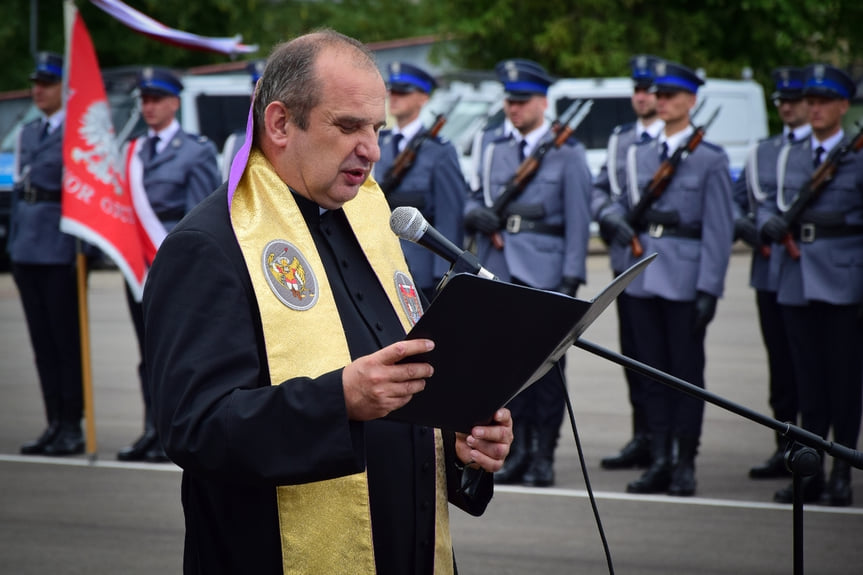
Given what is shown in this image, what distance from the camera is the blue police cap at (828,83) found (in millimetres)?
6527

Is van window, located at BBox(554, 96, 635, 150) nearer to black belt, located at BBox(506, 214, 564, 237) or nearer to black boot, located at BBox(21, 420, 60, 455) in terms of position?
black belt, located at BBox(506, 214, 564, 237)

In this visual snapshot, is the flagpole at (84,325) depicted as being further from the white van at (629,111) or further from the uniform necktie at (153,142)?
the white van at (629,111)

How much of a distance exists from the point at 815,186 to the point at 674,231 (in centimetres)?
80

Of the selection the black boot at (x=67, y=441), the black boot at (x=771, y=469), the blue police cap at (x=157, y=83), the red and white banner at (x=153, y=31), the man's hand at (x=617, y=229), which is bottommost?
the black boot at (x=67, y=441)

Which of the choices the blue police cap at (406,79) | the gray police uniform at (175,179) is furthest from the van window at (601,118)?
the gray police uniform at (175,179)

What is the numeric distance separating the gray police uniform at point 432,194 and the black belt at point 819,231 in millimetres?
1920

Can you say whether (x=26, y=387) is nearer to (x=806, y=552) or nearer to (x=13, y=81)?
(x=806, y=552)

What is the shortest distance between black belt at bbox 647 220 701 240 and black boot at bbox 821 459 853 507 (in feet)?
4.74

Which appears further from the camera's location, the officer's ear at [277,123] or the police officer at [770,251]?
the police officer at [770,251]

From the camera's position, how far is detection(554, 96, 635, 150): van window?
1969 cm

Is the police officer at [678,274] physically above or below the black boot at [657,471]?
above

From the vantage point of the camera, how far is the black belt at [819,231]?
6469mm

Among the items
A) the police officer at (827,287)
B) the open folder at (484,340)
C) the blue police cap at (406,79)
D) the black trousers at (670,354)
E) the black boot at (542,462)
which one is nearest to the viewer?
the open folder at (484,340)

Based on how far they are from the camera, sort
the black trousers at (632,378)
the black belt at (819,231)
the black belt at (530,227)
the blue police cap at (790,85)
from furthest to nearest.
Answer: the blue police cap at (790,85) < the black trousers at (632,378) < the black belt at (530,227) < the black belt at (819,231)
